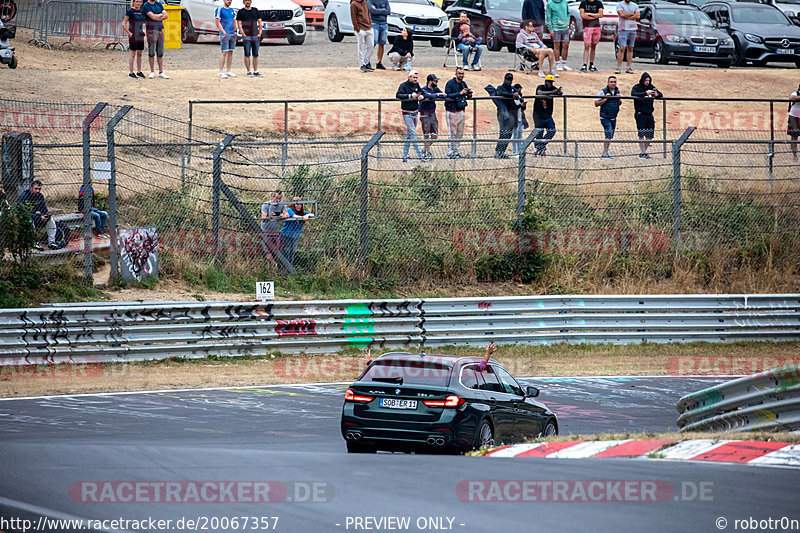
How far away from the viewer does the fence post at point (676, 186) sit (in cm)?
2062

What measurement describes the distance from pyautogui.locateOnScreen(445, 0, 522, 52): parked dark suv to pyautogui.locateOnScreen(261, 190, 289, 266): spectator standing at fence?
53.2 feet

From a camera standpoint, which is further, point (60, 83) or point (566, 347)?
point (60, 83)

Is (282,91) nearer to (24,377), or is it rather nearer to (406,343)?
(406,343)

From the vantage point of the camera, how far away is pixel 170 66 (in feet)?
106

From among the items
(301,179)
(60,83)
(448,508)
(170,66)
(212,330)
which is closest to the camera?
(448,508)

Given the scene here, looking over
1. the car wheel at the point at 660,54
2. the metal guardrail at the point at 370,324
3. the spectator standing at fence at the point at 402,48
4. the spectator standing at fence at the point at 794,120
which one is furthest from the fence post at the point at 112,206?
the car wheel at the point at 660,54

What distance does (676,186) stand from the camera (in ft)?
69.2

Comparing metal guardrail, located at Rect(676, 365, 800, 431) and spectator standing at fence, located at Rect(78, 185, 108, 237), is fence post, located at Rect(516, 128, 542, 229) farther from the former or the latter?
metal guardrail, located at Rect(676, 365, 800, 431)

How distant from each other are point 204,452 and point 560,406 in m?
6.51

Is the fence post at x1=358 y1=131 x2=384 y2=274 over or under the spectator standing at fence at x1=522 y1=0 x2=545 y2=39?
under

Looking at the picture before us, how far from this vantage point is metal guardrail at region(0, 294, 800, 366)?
16.2m

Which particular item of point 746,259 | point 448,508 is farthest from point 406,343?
point 448,508

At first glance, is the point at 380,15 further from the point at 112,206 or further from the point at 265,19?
the point at 112,206

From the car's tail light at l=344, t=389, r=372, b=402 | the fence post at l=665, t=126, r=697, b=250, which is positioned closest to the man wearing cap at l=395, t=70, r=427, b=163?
the fence post at l=665, t=126, r=697, b=250
